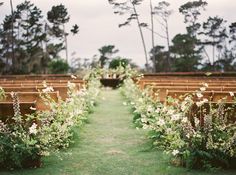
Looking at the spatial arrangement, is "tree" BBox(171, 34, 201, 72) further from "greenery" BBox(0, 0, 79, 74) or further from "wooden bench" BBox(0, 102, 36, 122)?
"wooden bench" BBox(0, 102, 36, 122)

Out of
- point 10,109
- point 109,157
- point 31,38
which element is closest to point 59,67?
point 31,38

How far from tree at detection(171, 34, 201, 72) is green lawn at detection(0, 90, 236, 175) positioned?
139 feet

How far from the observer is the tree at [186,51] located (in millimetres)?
51312

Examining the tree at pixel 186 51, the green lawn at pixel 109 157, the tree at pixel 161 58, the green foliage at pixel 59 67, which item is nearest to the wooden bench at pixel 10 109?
the green lawn at pixel 109 157

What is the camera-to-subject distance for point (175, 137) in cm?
622

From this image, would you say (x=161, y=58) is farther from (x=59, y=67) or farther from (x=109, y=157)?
(x=109, y=157)

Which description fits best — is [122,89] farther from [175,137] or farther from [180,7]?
[180,7]

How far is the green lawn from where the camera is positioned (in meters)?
6.11

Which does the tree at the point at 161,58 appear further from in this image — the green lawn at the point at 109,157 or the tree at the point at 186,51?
the green lawn at the point at 109,157

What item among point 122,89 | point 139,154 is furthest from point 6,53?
point 139,154

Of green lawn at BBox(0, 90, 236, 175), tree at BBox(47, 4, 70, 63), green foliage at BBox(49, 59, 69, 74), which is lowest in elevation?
green lawn at BBox(0, 90, 236, 175)

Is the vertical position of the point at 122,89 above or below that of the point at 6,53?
below

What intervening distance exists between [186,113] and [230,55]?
54.0 m

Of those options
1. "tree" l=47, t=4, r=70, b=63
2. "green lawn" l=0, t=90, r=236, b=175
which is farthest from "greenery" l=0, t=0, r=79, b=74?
"green lawn" l=0, t=90, r=236, b=175
